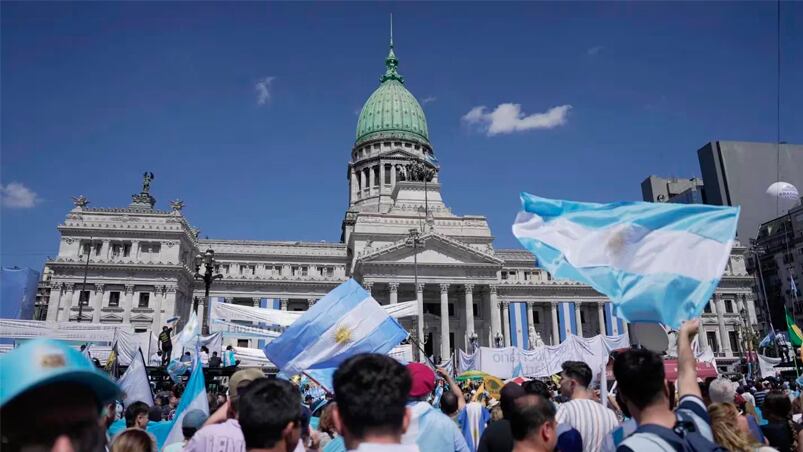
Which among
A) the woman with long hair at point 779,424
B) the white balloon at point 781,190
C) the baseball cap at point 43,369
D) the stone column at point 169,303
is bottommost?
the woman with long hair at point 779,424

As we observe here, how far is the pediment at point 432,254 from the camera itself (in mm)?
55031

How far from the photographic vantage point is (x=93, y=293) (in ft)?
174

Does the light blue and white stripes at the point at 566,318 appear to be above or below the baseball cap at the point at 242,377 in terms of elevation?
above

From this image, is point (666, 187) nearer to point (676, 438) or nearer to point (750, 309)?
point (750, 309)

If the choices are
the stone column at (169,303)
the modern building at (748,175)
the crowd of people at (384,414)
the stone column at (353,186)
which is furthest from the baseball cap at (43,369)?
the stone column at (353,186)

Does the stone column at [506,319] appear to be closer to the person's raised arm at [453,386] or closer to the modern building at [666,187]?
the modern building at [666,187]

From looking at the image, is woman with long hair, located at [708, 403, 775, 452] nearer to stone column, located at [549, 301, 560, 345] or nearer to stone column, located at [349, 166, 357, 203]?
stone column, located at [549, 301, 560, 345]

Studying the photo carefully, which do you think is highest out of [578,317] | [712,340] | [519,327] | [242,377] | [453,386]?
[578,317]

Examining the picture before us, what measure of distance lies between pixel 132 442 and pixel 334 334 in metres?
4.40

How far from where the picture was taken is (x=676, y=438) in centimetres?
337

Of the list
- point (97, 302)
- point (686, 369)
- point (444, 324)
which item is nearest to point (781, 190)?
point (444, 324)

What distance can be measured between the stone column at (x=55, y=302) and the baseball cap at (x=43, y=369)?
59347 millimetres

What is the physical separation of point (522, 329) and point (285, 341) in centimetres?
5364

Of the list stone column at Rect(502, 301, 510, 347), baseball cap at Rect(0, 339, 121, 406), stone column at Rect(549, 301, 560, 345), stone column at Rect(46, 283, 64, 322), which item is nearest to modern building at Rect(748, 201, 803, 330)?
stone column at Rect(549, 301, 560, 345)
